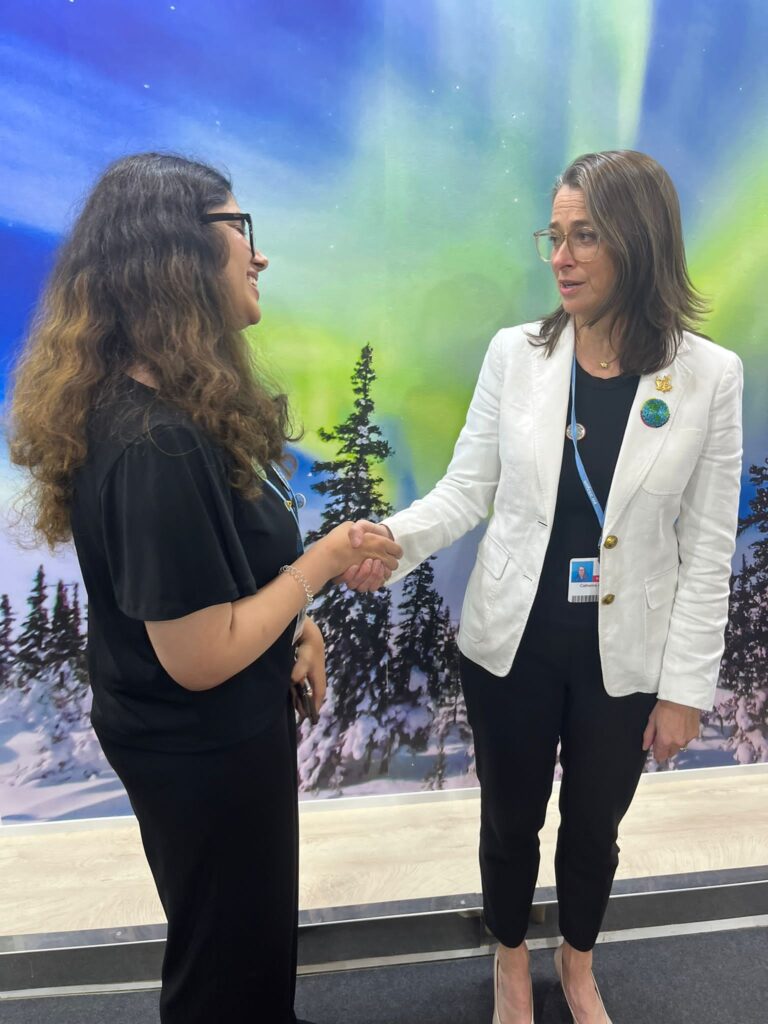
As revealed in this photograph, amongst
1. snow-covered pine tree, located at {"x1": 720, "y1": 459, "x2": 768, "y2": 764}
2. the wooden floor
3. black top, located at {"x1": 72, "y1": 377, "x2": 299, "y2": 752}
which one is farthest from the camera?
snow-covered pine tree, located at {"x1": 720, "y1": 459, "x2": 768, "y2": 764}

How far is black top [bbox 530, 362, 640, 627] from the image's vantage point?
4.32ft

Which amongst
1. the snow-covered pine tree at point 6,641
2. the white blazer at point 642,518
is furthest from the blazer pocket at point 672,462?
the snow-covered pine tree at point 6,641

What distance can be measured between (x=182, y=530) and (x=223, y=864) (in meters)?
0.60

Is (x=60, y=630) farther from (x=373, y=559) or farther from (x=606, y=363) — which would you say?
(x=606, y=363)

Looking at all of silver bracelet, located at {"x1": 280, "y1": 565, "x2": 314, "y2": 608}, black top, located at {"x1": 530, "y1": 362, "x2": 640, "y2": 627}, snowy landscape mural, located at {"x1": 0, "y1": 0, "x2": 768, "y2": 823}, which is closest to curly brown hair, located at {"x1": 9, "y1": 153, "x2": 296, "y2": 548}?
silver bracelet, located at {"x1": 280, "y1": 565, "x2": 314, "y2": 608}

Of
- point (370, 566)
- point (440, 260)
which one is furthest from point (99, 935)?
point (440, 260)

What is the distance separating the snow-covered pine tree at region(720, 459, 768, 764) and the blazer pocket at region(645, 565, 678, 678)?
108 cm

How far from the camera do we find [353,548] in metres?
1.27

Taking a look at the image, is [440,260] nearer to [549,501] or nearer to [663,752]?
[549,501]

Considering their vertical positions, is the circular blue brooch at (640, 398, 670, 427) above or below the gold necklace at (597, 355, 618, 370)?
below

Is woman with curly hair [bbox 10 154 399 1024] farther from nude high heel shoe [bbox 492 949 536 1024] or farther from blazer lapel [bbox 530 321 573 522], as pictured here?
nude high heel shoe [bbox 492 949 536 1024]

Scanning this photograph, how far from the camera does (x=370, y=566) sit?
4.73 feet

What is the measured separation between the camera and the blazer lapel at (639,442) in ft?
4.18

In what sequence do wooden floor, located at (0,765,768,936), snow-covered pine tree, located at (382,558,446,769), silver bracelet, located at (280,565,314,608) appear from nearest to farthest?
silver bracelet, located at (280,565,314,608) < wooden floor, located at (0,765,768,936) < snow-covered pine tree, located at (382,558,446,769)
